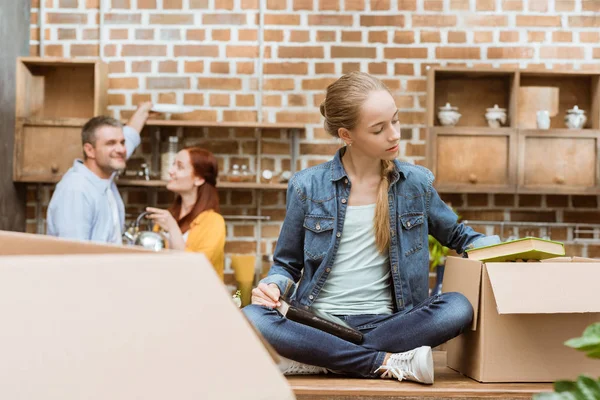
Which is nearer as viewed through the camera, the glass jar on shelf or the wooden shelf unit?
the wooden shelf unit

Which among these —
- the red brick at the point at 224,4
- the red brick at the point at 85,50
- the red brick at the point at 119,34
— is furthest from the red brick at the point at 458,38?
the red brick at the point at 85,50

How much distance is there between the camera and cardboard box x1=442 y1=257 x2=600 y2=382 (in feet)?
6.40

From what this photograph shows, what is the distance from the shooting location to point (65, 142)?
399 cm

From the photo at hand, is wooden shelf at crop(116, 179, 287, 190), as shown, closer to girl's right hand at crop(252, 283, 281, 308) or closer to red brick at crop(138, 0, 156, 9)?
red brick at crop(138, 0, 156, 9)

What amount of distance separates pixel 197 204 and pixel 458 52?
161cm

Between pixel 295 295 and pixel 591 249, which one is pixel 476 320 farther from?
pixel 591 249

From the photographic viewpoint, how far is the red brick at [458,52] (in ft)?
13.8

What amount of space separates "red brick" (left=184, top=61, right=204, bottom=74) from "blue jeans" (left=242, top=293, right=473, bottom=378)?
7.56 feet

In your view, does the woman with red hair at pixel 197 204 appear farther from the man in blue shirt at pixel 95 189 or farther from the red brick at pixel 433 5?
the red brick at pixel 433 5

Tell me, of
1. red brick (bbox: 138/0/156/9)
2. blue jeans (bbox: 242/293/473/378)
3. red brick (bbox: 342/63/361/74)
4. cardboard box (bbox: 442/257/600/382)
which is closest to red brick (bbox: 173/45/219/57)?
red brick (bbox: 138/0/156/9)

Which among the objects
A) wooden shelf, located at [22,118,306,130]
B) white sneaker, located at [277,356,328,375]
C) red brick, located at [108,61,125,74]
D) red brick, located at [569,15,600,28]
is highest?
red brick, located at [569,15,600,28]

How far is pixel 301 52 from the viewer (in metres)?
4.22

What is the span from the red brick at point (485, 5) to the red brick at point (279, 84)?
1.07 meters

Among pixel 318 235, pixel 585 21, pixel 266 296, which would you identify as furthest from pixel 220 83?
pixel 266 296
